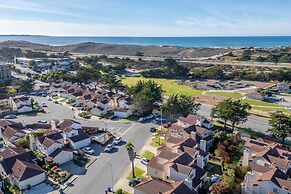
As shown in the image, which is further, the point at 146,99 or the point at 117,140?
the point at 146,99

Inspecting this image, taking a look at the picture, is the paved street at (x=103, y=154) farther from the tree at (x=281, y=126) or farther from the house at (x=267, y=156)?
the tree at (x=281, y=126)

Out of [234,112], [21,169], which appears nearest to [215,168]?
[234,112]

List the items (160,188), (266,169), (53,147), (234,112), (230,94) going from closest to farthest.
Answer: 1. (160,188)
2. (266,169)
3. (53,147)
4. (234,112)
5. (230,94)

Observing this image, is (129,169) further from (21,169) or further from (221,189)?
(21,169)

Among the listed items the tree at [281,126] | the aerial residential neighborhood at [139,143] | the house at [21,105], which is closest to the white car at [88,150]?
the aerial residential neighborhood at [139,143]

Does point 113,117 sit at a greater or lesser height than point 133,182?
greater
